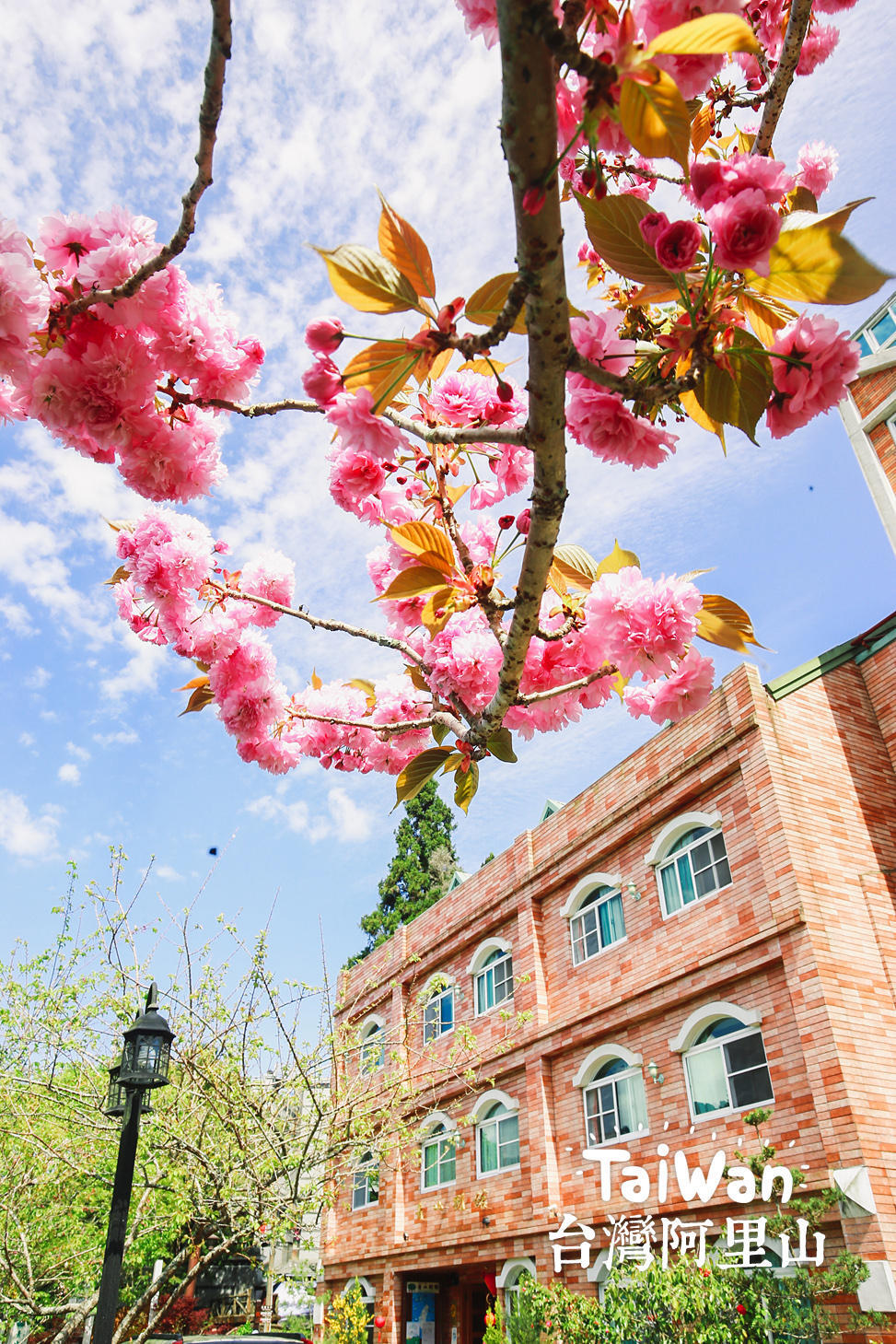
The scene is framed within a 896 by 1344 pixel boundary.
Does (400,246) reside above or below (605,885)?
below

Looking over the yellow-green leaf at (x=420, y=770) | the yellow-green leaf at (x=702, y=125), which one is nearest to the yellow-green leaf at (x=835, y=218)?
the yellow-green leaf at (x=702, y=125)

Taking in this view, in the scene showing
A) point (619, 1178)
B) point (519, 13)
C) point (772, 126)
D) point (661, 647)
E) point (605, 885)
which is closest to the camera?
point (519, 13)

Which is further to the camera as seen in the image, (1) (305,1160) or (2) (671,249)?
(1) (305,1160)

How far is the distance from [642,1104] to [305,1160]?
15.0 ft

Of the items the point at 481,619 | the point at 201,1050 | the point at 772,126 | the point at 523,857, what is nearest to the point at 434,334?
the point at 481,619

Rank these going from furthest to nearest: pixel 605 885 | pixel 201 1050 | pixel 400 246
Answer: pixel 605 885
pixel 201 1050
pixel 400 246

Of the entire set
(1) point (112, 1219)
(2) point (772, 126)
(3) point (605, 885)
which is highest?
(3) point (605, 885)

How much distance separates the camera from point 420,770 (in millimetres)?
2580

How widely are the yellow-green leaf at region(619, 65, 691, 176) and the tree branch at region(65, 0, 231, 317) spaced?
2.09 ft

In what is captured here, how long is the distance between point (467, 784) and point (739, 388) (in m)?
1.44

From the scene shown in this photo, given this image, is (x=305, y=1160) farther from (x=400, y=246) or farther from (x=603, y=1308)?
(x=400, y=246)

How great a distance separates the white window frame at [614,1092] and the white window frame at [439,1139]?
3.54 metres

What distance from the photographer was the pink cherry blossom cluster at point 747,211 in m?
1.30

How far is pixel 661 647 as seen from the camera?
188 centimetres
